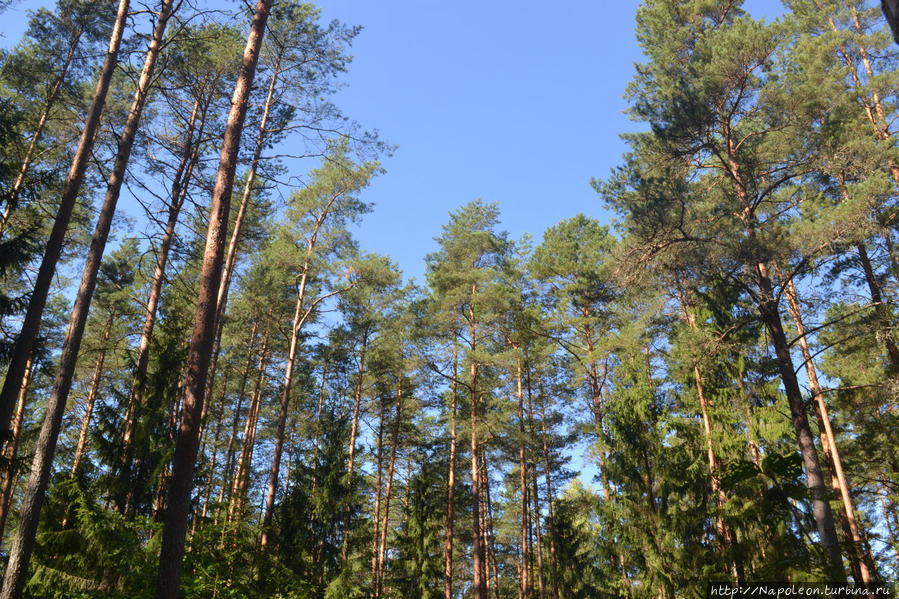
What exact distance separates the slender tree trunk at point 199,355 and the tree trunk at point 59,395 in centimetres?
252

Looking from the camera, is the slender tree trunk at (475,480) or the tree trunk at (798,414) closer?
the tree trunk at (798,414)

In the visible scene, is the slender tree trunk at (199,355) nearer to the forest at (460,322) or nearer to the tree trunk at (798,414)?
the forest at (460,322)

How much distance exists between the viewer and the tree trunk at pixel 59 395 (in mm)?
6418

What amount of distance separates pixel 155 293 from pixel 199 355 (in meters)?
6.58

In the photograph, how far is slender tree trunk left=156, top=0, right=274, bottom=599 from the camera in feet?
17.6

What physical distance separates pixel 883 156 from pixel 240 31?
594 inches

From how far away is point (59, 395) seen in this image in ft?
23.6

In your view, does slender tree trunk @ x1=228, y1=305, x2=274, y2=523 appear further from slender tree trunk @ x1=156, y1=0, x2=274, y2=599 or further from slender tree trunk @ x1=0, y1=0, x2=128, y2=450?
slender tree trunk @ x1=156, y1=0, x2=274, y2=599

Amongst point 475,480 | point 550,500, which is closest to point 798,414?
point 475,480

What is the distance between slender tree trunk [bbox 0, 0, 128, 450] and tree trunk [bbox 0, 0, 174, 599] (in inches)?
11.0

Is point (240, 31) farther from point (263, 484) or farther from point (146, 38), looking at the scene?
point (263, 484)

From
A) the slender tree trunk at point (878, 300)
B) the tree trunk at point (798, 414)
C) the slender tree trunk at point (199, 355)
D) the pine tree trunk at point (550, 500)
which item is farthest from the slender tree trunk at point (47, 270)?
the pine tree trunk at point (550, 500)

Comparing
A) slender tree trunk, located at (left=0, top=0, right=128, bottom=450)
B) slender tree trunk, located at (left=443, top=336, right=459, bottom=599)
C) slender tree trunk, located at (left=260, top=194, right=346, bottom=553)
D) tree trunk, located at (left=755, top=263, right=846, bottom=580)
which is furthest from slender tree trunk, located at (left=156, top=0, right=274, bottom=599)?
slender tree trunk, located at (left=443, top=336, right=459, bottom=599)

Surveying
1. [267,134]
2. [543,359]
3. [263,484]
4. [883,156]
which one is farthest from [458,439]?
[263,484]
